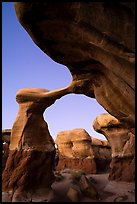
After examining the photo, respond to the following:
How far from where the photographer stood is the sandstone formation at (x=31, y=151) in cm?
955

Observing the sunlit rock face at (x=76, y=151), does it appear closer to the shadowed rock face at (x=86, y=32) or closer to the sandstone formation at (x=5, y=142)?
the sandstone formation at (x=5, y=142)

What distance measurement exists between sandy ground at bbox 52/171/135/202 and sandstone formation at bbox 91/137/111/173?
500cm

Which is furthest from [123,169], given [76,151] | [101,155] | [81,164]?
[101,155]

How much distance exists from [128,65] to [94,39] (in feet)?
3.68

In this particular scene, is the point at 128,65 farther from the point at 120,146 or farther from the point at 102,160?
the point at 102,160

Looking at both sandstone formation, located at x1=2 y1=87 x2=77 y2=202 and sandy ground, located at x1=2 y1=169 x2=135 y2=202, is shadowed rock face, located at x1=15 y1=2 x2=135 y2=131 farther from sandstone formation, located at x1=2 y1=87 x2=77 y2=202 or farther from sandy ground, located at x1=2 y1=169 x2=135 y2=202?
sandy ground, located at x1=2 y1=169 x2=135 y2=202

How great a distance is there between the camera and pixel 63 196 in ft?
33.0

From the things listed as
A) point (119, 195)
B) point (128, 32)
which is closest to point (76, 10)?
point (128, 32)

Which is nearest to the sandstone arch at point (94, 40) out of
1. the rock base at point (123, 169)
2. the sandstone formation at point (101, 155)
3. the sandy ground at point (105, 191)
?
the sandy ground at point (105, 191)

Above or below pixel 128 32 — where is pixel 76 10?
above

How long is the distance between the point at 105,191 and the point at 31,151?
13.3ft

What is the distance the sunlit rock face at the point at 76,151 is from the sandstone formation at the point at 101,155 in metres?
0.65

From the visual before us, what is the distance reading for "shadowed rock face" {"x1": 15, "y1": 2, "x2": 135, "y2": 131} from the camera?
5266 mm

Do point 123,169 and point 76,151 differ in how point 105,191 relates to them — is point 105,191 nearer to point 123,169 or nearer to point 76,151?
point 123,169
